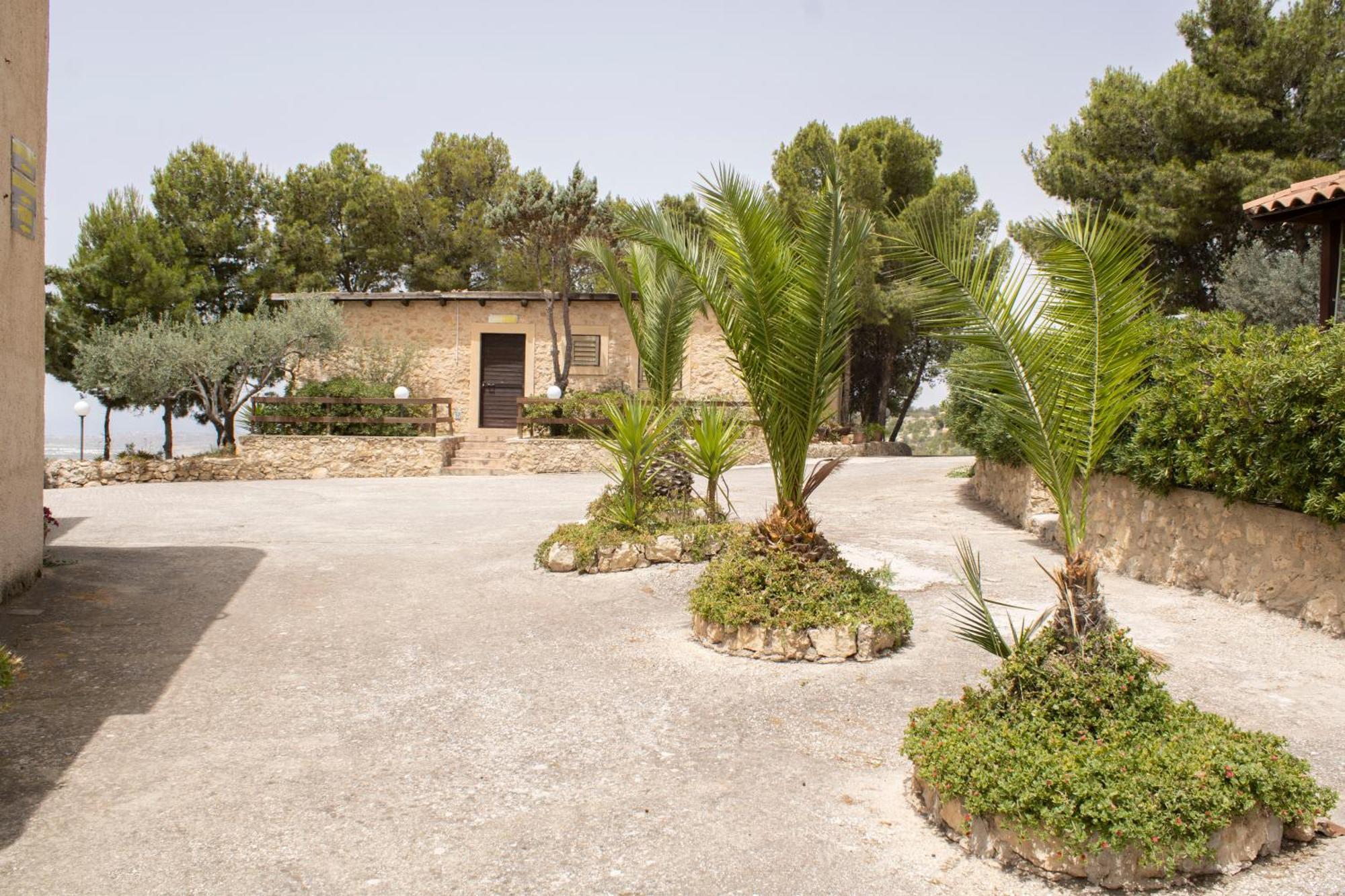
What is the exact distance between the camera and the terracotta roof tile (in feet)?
26.9

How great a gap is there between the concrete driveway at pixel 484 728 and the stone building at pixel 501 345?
463 inches

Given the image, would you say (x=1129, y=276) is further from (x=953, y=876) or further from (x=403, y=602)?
(x=403, y=602)

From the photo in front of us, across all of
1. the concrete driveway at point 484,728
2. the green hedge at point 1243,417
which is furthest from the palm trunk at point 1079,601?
the green hedge at point 1243,417

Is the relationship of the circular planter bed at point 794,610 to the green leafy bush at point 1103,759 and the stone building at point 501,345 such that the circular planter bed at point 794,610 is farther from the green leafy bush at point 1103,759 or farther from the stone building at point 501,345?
the stone building at point 501,345

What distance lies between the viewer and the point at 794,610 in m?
5.61

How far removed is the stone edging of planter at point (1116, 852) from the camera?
297 centimetres

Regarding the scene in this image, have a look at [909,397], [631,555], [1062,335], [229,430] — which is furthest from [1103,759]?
[909,397]

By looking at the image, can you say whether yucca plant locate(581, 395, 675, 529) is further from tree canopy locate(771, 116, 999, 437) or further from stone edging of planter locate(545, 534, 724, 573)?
tree canopy locate(771, 116, 999, 437)

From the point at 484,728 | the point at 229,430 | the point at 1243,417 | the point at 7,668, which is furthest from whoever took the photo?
the point at 229,430

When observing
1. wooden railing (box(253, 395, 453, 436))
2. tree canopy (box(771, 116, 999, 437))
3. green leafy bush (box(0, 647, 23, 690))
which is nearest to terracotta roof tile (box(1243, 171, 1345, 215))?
green leafy bush (box(0, 647, 23, 690))

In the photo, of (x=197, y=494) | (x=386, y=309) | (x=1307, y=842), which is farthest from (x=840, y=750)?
(x=386, y=309)

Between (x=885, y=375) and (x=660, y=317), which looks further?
(x=885, y=375)

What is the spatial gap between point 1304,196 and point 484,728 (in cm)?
873

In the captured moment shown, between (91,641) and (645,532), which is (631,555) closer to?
(645,532)
